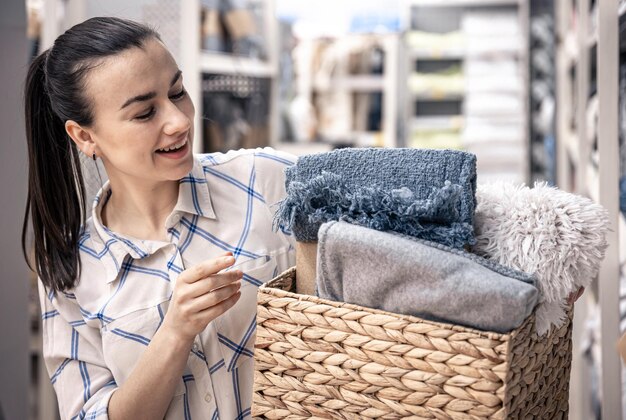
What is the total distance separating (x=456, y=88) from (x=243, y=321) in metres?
4.79

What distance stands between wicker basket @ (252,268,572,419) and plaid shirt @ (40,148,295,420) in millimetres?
296

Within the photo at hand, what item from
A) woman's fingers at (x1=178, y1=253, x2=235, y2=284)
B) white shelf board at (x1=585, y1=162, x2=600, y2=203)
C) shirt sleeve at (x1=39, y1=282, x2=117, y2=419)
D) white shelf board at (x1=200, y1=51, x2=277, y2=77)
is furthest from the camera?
white shelf board at (x1=200, y1=51, x2=277, y2=77)

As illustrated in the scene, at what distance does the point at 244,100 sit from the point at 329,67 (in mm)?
1173

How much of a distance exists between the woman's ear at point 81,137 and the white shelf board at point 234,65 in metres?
2.10

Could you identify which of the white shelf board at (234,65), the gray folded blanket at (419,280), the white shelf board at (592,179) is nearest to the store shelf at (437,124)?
the white shelf board at (234,65)

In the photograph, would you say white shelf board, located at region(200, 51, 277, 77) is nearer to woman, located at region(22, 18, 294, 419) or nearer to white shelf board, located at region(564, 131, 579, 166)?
white shelf board, located at region(564, 131, 579, 166)

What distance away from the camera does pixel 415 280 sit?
825mm

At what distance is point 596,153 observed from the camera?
2.11 meters

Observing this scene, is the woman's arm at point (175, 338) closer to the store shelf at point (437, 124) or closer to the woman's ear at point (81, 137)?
the woman's ear at point (81, 137)

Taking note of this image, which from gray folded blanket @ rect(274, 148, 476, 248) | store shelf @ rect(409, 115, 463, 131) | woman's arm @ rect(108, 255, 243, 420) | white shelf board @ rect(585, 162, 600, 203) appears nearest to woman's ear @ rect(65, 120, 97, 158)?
woman's arm @ rect(108, 255, 243, 420)

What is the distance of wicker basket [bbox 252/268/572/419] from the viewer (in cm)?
79

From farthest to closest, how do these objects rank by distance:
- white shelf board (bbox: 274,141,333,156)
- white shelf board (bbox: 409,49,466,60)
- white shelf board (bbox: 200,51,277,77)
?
white shelf board (bbox: 409,49,466,60), white shelf board (bbox: 274,141,333,156), white shelf board (bbox: 200,51,277,77)

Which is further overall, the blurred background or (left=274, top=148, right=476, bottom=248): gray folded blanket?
the blurred background

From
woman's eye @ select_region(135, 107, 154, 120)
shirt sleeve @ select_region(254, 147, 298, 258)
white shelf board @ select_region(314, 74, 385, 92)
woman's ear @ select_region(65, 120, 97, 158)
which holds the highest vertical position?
white shelf board @ select_region(314, 74, 385, 92)
